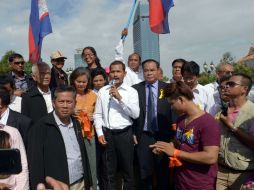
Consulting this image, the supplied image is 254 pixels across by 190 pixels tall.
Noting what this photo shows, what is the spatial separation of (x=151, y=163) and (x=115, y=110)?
0.91 metres

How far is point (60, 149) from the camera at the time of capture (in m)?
3.52

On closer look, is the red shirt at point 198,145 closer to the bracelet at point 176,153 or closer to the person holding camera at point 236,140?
the bracelet at point 176,153

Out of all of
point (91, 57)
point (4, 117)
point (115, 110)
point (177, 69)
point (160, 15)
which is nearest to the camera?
point (4, 117)

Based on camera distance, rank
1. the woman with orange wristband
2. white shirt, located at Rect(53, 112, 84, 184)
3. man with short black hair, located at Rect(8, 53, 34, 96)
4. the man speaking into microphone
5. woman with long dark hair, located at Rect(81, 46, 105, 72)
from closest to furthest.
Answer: the woman with orange wristband → white shirt, located at Rect(53, 112, 84, 184) → the man speaking into microphone → man with short black hair, located at Rect(8, 53, 34, 96) → woman with long dark hair, located at Rect(81, 46, 105, 72)

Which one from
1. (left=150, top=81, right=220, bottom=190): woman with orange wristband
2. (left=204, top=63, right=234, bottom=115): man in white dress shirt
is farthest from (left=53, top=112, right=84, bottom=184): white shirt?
(left=204, top=63, right=234, bottom=115): man in white dress shirt

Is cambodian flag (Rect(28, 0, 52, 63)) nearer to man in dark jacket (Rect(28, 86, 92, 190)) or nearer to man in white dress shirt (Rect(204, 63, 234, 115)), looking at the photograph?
man in dark jacket (Rect(28, 86, 92, 190))

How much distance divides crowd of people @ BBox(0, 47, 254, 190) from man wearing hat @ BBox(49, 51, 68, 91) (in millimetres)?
17

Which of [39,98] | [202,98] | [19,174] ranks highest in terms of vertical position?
[39,98]

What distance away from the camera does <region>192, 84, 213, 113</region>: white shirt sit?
501 cm

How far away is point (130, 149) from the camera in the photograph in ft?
15.8

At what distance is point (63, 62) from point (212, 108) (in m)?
2.65

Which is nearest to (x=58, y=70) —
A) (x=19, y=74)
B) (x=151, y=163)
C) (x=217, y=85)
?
(x=19, y=74)

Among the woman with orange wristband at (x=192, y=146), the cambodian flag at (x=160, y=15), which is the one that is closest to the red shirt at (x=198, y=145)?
the woman with orange wristband at (x=192, y=146)

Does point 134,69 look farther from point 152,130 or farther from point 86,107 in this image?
point 152,130
